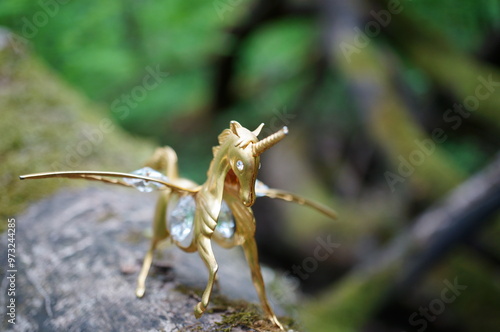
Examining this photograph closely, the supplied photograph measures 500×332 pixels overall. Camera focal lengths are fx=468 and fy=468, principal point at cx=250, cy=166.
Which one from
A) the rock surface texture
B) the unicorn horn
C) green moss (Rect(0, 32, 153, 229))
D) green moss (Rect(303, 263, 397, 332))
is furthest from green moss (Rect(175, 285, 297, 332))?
green moss (Rect(303, 263, 397, 332))

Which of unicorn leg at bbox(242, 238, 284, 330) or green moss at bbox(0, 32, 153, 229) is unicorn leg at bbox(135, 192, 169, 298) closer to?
unicorn leg at bbox(242, 238, 284, 330)

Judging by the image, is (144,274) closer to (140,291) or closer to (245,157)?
(140,291)

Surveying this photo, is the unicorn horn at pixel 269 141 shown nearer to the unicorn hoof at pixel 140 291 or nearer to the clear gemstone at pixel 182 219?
the clear gemstone at pixel 182 219

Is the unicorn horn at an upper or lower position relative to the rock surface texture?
upper

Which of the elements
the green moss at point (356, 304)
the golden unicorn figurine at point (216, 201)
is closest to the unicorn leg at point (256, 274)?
the golden unicorn figurine at point (216, 201)

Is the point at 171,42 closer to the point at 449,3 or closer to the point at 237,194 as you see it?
the point at 449,3

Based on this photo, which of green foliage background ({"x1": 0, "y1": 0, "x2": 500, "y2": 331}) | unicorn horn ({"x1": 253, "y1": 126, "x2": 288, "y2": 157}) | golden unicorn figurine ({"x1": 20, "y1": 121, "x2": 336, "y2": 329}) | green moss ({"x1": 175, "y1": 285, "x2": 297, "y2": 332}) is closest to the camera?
unicorn horn ({"x1": 253, "y1": 126, "x2": 288, "y2": 157})

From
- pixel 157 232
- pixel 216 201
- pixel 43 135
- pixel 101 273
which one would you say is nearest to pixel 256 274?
pixel 216 201

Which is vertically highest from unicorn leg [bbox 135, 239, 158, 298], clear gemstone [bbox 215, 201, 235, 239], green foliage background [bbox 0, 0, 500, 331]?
green foliage background [bbox 0, 0, 500, 331]

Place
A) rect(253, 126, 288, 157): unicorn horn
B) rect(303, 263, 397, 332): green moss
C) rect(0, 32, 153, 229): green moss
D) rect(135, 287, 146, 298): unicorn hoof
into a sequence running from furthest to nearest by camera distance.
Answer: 1. rect(303, 263, 397, 332): green moss
2. rect(0, 32, 153, 229): green moss
3. rect(135, 287, 146, 298): unicorn hoof
4. rect(253, 126, 288, 157): unicorn horn
